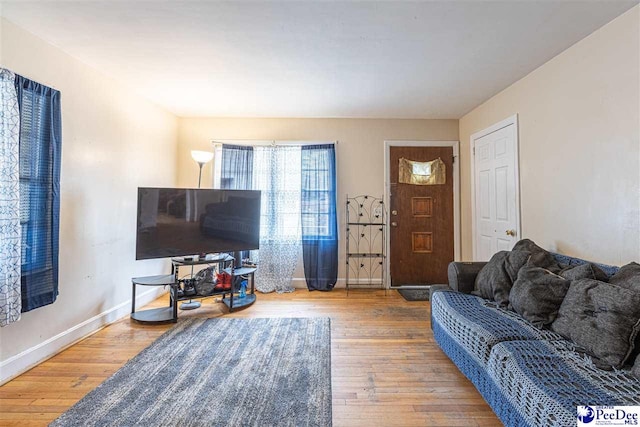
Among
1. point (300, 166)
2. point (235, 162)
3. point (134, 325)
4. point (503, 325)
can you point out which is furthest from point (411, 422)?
point (235, 162)

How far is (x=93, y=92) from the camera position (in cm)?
266

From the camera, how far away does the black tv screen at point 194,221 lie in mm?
2852

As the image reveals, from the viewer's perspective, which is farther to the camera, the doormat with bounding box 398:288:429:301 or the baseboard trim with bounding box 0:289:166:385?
the doormat with bounding box 398:288:429:301

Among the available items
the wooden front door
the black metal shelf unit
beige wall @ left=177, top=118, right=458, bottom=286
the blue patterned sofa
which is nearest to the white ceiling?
beige wall @ left=177, top=118, right=458, bottom=286

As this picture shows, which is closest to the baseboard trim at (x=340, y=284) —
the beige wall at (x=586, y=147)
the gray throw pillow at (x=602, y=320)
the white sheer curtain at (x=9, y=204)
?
the beige wall at (x=586, y=147)

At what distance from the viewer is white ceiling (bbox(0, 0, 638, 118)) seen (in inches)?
72.5

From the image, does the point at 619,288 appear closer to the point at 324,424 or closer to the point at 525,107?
the point at 324,424

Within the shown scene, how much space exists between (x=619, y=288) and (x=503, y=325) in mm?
573

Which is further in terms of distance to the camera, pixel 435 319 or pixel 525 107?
pixel 525 107

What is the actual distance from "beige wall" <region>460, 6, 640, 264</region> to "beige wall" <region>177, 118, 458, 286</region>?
1442 millimetres

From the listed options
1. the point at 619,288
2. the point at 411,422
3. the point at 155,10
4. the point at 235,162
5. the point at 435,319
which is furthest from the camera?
the point at 235,162

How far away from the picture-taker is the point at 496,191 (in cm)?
328

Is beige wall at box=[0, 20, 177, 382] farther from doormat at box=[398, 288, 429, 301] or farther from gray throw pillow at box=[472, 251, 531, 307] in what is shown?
gray throw pillow at box=[472, 251, 531, 307]

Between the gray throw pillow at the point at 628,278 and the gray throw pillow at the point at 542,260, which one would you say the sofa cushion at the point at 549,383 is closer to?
the gray throw pillow at the point at 628,278
